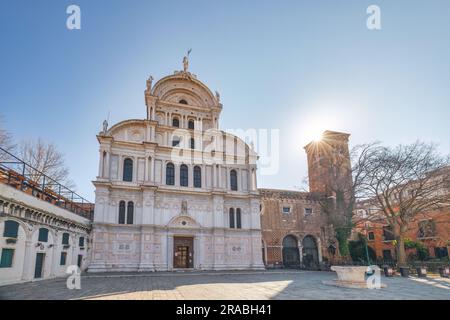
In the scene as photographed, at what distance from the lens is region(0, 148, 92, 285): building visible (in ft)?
45.5

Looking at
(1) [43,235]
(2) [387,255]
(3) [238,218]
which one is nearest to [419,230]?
(2) [387,255]

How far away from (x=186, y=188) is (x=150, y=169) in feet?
11.7

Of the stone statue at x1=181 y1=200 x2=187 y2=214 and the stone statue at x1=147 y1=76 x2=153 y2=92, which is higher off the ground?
the stone statue at x1=147 y1=76 x2=153 y2=92

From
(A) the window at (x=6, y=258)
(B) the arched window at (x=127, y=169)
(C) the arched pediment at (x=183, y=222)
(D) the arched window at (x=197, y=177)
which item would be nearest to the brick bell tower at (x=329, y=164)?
(D) the arched window at (x=197, y=177)

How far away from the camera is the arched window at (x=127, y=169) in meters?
25.4

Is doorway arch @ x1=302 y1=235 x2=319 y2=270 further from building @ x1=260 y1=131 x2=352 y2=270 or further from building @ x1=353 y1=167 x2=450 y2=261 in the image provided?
building @ x1=353 y1=167 x2=450 y2=261

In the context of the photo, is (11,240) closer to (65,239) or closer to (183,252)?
(65,239)

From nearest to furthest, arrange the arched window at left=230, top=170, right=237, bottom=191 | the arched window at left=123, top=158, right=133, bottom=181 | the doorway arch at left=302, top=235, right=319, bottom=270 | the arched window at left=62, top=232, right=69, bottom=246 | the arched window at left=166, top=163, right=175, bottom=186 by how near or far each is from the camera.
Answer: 1. the arched window at left=62, top=232, right=69, bottom=246
2. the arched window at left=123, top=158, right=133, bottom=181
3. the arched window at left=166, top=163, right=175, bottom=186
4. the arched window at left=230, top=170, right=237, bottom=191
5. the doorway arch at left=302, top=235, right=319, bottom=270

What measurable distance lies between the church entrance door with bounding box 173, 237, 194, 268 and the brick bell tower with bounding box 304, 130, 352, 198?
13420 mm

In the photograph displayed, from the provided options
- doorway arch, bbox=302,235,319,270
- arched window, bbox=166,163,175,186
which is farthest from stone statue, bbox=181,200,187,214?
doorway arch, bbox=302,235,319,270

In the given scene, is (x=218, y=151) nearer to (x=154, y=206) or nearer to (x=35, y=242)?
(x=154, y=206)

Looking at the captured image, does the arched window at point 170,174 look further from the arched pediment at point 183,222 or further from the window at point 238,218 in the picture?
the window at point 238,218
